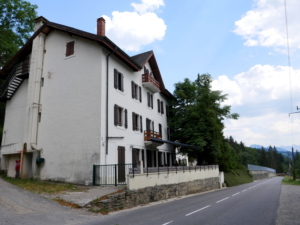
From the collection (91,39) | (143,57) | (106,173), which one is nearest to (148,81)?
(143,57)

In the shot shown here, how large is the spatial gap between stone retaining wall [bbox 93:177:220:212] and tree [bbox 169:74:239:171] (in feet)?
20.3

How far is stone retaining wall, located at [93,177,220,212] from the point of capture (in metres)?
11.6

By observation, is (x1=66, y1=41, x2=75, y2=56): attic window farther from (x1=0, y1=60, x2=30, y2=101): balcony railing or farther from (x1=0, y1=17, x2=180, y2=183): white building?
(x1=0, y1=60, x2=30, y2=101): balcony railing

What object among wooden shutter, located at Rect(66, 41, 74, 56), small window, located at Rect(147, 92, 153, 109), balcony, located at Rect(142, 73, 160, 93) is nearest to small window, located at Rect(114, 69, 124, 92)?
wooden shutter, located at Rect(66, 41, 74, 56)

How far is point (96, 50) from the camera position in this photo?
A: 62.8ft

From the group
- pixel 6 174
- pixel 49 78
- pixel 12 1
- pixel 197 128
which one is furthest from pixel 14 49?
pixel 197 128

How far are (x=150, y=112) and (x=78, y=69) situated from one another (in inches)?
385

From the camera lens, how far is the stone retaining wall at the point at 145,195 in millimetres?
11563

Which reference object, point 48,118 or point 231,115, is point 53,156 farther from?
point 231,115

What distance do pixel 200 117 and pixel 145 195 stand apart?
17024 mm

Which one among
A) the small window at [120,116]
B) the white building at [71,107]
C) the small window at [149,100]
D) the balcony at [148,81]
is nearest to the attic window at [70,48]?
the white building at [71,107]

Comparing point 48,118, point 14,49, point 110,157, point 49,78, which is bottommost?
point 110,157

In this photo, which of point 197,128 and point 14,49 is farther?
point 197,128

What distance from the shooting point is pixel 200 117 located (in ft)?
97.3
